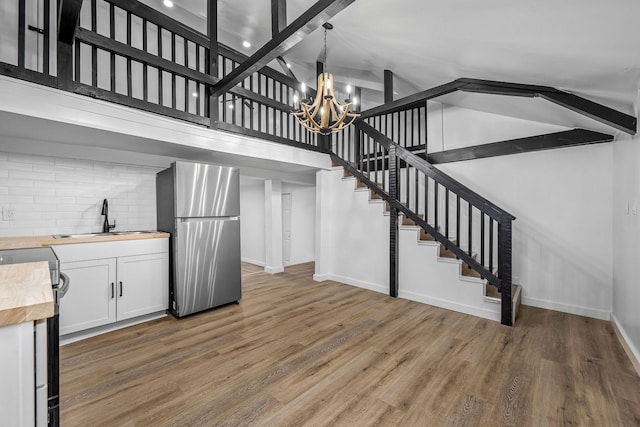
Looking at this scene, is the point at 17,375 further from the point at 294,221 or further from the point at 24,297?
the point at 294,221

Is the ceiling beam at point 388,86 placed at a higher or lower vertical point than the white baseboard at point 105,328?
higher

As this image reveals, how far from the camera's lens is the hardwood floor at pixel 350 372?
172 centimetres

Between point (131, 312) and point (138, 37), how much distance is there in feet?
13.4

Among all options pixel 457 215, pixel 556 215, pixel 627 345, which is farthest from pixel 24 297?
pixel 556 215

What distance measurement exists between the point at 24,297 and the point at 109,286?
8.01 feet

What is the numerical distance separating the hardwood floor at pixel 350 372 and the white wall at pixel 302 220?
341 centimetres

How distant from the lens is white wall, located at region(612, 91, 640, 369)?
235 cm

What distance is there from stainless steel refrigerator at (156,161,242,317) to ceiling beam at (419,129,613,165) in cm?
331

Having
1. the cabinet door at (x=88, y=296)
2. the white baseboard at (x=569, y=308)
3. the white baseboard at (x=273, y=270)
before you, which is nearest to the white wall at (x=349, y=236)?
the white baseboard at (x=273, y=270)

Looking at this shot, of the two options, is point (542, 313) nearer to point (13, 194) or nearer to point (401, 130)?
point (401, 130)

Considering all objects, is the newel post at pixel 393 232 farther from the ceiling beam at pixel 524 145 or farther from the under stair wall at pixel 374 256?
the ceiling beam at pixel 524 145

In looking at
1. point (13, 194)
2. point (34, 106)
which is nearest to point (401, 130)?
point (34, 106)

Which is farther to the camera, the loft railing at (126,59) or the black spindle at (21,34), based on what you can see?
the loft railing at (126,59)

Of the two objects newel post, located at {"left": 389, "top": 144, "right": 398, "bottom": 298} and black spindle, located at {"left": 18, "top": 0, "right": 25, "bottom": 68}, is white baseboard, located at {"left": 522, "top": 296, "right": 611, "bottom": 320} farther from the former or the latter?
black spindle, located at {"left": 18, "top": 0, "right": 25, "bottom": 68}
